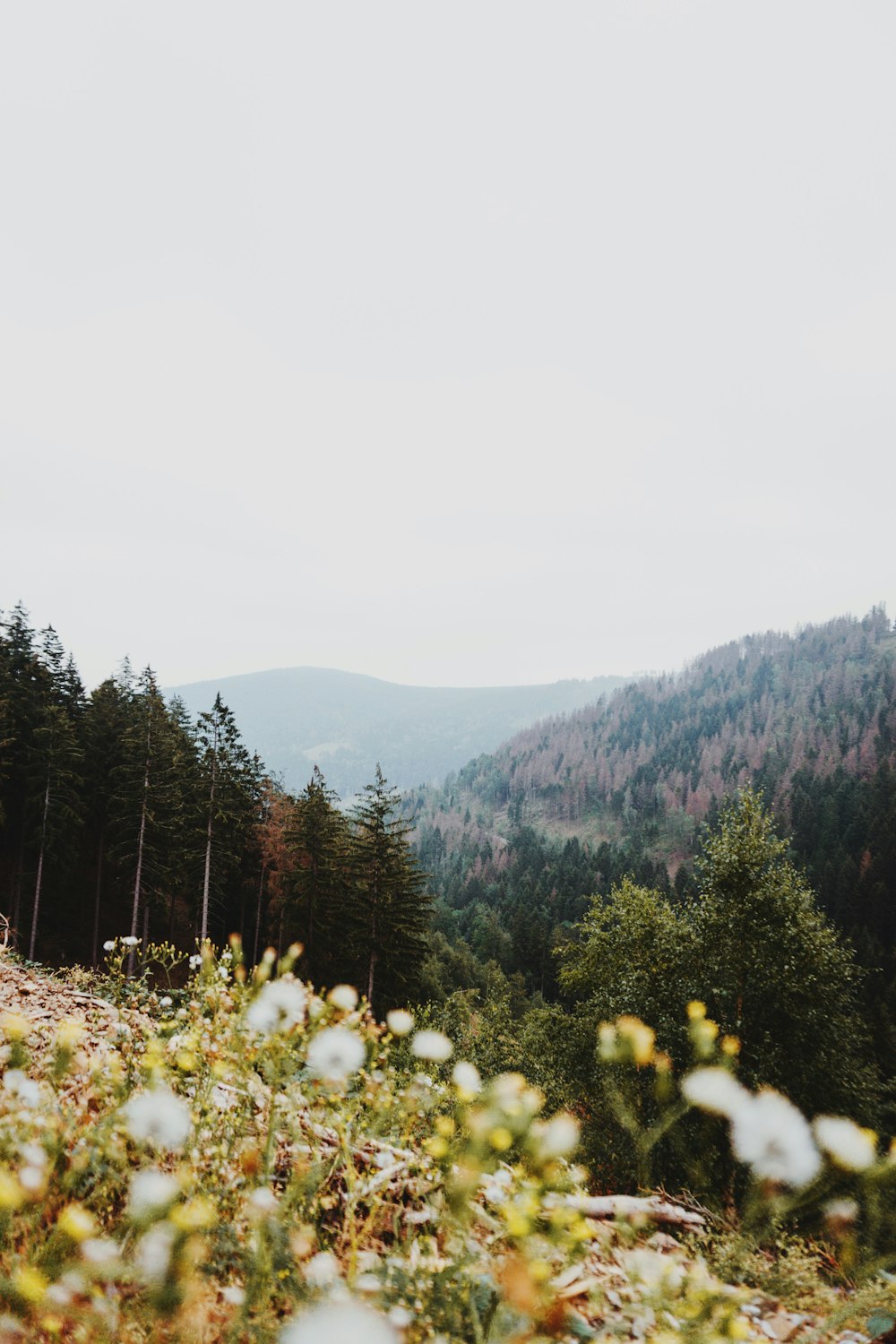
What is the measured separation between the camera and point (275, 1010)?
2568 mm

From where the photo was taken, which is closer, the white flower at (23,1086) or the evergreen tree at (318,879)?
the white flower at (23,1086)

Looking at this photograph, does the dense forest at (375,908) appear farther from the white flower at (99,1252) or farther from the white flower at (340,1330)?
the white flower at (99,1252)

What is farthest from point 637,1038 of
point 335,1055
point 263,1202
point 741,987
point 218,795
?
point 218,795

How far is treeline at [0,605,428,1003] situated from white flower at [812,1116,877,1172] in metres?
23.3

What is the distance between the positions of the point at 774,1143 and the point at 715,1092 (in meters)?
0.22

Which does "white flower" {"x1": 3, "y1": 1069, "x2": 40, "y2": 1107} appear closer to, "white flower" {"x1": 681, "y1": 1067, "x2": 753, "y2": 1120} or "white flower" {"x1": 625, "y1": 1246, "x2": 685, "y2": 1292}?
"white flower" {"x1": 625, "y1": 1246, "x2": 685, "y2": 1292}

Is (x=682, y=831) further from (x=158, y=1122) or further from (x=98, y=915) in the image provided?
(x=158, y=1122)

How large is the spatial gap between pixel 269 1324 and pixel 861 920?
8780cm

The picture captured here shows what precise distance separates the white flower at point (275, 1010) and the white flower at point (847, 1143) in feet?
6.18

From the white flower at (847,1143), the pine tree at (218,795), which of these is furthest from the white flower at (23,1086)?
the pine tree at (218,795)

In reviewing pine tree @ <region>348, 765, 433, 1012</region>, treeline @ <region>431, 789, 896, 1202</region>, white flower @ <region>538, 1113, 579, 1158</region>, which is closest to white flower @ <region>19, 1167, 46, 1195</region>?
white flower @ <region>538, 1113, 579, 1158</region>

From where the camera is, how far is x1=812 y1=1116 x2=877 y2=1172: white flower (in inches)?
70.7

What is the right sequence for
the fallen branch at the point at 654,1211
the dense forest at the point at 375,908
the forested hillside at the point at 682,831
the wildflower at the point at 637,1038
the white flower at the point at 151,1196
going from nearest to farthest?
the white flower at the point at 151,1196
the wildflower at the point at 637,1038
the fallen branch at the point at 654,1211
the dense forest at the point at 375,908
the forested hillside at the point at 682,831

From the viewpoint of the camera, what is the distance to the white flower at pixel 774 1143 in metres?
1.81
